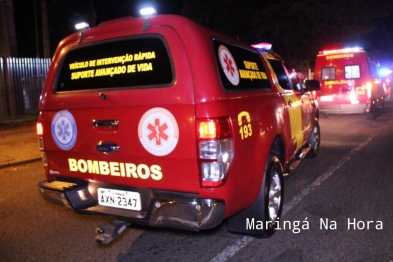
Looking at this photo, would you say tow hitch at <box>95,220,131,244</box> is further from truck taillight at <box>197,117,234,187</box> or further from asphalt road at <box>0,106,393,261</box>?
truck taillight at <box>197,117,234,187</box>

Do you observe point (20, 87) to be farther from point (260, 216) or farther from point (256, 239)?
point (260, 216)

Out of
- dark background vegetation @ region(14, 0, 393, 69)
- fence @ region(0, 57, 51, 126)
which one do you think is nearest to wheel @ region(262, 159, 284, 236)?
fence @ region(0, 57, 51, 126)

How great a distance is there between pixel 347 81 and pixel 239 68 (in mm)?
10898

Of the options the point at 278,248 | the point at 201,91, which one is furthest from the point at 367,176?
the point at 201,91

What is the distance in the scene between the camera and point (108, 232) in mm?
3355

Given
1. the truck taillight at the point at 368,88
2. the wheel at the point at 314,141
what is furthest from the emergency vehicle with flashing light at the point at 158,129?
the truck taillight at the point at 368,88

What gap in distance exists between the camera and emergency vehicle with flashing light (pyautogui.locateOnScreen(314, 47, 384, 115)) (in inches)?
523

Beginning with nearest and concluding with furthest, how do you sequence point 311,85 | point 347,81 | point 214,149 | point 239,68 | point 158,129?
point 214,149 → point 158,129 → point 239,68 → point 311,85 → point 347,81

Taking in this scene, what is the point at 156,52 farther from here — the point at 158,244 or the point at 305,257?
the point at 305,257

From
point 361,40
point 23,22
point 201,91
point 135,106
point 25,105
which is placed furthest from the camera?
point 23,22

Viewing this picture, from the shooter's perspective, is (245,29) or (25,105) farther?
(245,29)

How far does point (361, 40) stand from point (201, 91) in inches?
1214

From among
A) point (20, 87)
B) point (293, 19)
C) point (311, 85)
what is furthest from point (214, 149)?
point (293, 19)

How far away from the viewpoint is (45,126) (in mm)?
3699
